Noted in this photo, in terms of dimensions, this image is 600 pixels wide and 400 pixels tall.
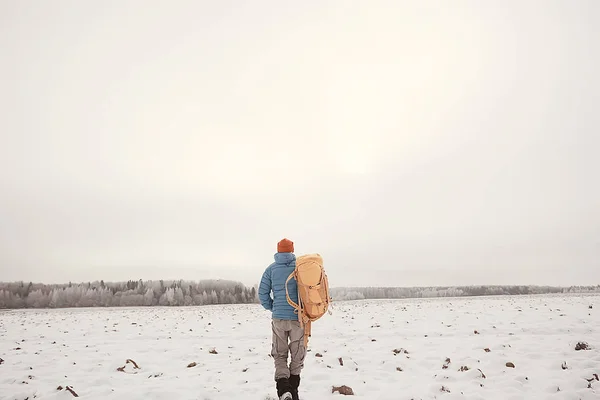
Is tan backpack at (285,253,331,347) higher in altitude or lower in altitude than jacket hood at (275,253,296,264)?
lower

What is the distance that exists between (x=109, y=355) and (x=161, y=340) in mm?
3285

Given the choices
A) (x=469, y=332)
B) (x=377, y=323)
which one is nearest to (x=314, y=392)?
(x=469, y=332)

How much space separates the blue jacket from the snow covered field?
6.88ft

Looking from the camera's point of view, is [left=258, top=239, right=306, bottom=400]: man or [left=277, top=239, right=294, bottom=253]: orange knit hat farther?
[left=277, top=239, right=294, bottom=253]: orange knit hat

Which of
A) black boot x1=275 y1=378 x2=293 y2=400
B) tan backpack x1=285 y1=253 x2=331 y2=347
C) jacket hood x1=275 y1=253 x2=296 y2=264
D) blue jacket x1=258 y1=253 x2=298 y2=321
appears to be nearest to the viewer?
black boot x1=275 y1=378 x2=293 y2=400

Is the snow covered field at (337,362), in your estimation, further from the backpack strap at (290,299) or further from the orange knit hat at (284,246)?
the orange knit hat at (284,246)

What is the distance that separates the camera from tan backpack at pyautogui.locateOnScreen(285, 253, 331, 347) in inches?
291

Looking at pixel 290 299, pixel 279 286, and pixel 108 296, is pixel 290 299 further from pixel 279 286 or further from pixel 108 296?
pixel 108 296

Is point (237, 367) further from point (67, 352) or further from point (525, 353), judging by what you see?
point (525, 353)

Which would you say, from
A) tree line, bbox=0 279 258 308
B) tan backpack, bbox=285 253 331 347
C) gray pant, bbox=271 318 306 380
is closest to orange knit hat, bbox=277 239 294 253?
tan backpack, bbox=285 253 331 347

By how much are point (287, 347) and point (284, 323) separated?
0.60 metres

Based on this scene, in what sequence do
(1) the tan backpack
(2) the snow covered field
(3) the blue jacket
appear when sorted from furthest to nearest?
(2) the snow covered field < (3) the blue jacket < (1) the tan backpack

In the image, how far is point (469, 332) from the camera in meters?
15.1

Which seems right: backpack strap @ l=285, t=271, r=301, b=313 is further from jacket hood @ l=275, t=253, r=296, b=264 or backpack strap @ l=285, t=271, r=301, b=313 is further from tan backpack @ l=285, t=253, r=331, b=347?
jacket hood @ l=275, t=253, r=296, b=264
